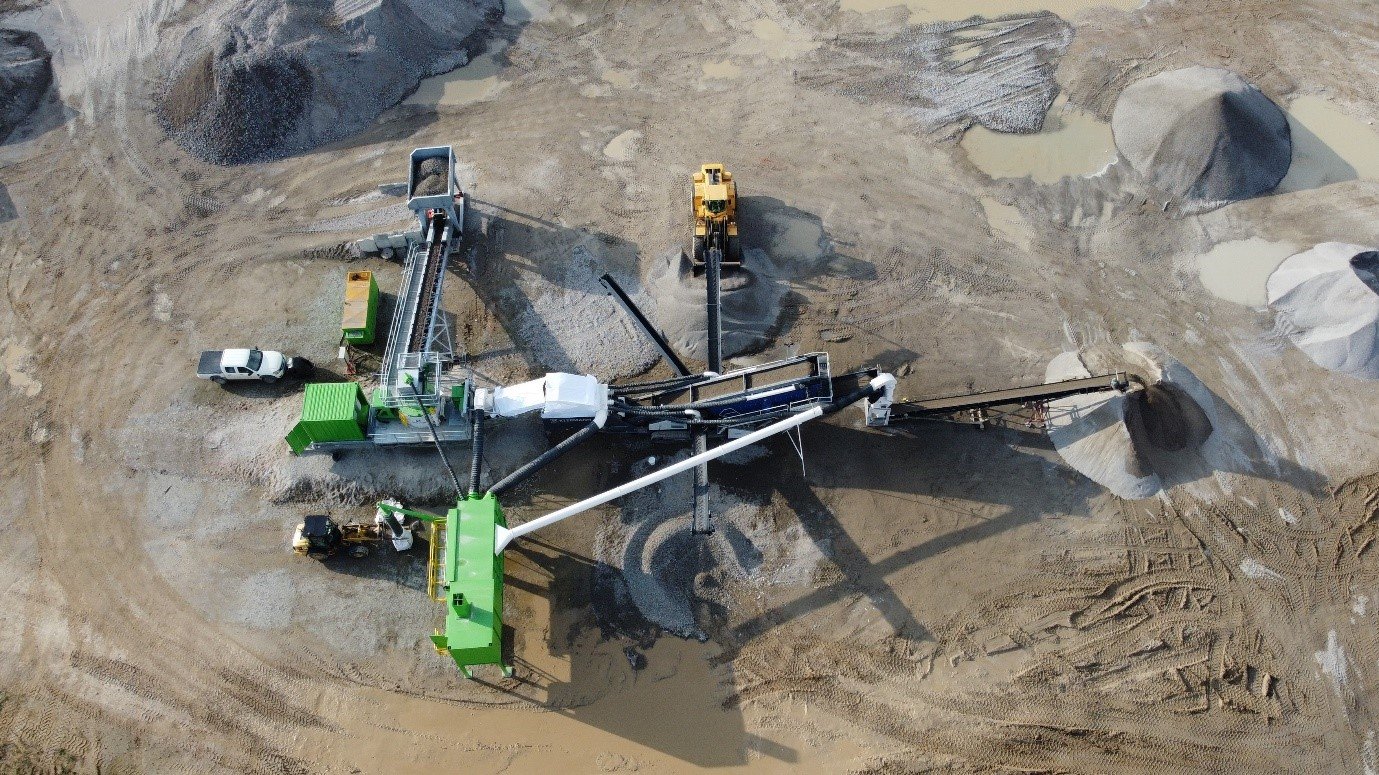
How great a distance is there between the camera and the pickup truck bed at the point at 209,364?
69.3 ft

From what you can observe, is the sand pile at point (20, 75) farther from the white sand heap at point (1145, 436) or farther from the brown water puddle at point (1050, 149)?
the white sand heap at point (1145, 436)

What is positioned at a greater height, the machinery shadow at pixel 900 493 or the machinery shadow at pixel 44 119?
the machinery shadow at pixel 44 119

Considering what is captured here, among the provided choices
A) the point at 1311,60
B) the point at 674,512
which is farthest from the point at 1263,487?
the point at 1311,60

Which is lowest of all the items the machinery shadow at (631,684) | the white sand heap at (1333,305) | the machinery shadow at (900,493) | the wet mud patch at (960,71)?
the machinery shadow at (631,684)

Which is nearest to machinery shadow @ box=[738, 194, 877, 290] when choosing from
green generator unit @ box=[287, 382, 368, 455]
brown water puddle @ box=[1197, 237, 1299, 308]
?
brown water puddle @ box=[1197, 237, 1299, 308]

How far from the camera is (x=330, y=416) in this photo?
765 inches

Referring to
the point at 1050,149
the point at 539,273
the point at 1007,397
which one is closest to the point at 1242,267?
the point at 1050,149

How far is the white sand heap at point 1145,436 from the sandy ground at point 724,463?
51 centimetres

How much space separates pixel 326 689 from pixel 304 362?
337 inches

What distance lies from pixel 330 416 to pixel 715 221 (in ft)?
36.8

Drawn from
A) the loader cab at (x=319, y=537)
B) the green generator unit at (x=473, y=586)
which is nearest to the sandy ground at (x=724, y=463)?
the loader cab at (x=319, y=537)

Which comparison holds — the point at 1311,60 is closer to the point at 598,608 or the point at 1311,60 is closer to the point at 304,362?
the point at 598,608

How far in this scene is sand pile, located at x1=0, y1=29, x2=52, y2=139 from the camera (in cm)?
2612

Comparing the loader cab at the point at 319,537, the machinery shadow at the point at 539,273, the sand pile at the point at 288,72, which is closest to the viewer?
the loader cab at the point at 319,537
